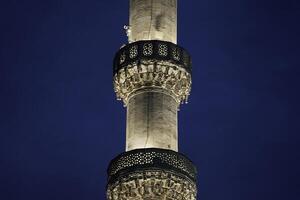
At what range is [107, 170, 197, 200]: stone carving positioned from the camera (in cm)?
3278

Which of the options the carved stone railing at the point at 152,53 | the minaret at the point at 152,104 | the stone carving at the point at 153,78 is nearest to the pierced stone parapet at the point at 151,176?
the minaret at the point at 152,104

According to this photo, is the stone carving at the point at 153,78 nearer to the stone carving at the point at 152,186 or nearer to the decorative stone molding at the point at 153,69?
the decorative stone molding at the point at 153,69

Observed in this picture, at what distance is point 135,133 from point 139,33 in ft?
11.8

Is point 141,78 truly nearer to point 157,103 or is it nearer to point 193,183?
point 157,103

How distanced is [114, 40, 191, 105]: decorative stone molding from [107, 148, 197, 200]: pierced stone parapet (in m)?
2.52

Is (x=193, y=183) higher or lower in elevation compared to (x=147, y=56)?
lower

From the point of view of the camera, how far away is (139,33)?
35656mm

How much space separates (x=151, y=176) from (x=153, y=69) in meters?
3.67

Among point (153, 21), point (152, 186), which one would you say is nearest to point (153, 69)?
point (153, 21)

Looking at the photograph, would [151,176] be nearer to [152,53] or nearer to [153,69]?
[153,69]

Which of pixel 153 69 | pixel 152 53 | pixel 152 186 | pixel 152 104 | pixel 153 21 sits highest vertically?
pixel 153 21

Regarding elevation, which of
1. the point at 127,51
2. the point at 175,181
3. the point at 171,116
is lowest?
the point at 175,181

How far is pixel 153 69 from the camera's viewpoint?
34562mm

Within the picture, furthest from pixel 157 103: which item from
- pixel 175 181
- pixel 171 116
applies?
pixel 175 181
